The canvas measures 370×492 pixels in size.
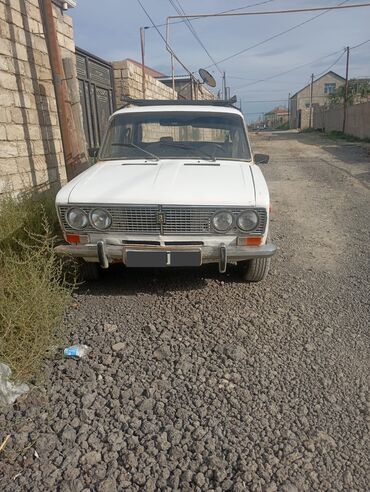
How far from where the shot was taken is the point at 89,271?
3711 mm

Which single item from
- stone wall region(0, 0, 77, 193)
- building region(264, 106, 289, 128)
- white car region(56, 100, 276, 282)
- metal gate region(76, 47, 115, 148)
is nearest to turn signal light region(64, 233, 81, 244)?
white car region(56, 100, 276, 282)

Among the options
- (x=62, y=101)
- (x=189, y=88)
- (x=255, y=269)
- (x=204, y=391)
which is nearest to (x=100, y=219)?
(x=255, y=269)

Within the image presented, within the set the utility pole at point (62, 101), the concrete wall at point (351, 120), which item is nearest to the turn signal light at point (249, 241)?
the utility pole at point (62, 101)

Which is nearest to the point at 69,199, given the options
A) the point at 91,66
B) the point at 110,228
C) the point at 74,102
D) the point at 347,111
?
the point at 110,228

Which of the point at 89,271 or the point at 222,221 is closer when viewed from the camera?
the point at 222,221

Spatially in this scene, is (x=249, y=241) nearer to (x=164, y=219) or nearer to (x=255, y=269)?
(x=255, y=269)

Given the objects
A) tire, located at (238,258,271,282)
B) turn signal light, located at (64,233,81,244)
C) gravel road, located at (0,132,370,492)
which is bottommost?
gravel road, located at (0,132,370,492)

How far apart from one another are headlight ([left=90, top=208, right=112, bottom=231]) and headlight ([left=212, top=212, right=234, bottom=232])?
865 millimetres

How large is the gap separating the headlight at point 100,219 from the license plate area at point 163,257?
0.96ft

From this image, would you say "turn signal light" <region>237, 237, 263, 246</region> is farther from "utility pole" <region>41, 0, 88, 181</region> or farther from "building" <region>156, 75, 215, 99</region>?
"building" <region>156, 75, 215, 99</region>

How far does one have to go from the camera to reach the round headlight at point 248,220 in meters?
3.15

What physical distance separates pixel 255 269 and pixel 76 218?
1.69 meters

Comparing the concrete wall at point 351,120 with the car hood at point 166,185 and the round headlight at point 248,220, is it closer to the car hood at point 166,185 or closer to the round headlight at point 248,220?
the car hood at point 166,185

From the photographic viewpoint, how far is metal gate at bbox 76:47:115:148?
8750 mm
